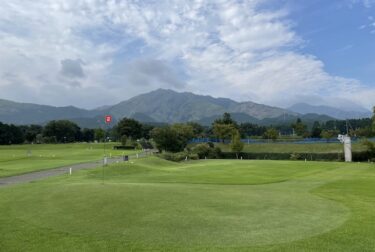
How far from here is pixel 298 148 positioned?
103688 mm

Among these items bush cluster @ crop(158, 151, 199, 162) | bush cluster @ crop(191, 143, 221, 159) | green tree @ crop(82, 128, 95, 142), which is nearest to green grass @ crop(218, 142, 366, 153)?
bush cluster @ crop(191, 143, 221, 159)

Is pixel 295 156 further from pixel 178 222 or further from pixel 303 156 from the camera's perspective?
pixel 178 222

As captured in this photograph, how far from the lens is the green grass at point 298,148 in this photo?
96.3 metres

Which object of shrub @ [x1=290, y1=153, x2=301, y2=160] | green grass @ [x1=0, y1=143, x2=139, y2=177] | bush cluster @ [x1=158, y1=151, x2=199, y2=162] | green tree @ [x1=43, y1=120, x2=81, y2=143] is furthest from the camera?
green tree @ [x1=43, y1=120, x2=81, y2=143]

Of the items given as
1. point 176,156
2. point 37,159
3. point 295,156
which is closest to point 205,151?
point 176,156

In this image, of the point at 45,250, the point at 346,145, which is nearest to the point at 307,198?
the point at 45,250

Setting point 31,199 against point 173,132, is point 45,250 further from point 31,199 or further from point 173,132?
point 173,132

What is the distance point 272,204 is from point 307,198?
11.4 feet

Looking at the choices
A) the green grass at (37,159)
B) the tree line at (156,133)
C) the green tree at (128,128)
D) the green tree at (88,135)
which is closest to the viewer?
the green grass at (37,159)

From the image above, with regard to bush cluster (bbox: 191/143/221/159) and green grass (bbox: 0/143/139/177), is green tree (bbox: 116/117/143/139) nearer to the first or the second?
green grass (bbox: 0/143/139/177)

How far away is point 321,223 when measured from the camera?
1273 cm

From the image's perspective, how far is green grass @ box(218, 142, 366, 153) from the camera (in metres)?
96.3

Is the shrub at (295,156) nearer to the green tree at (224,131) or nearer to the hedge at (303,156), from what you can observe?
the hedge at (303,156)

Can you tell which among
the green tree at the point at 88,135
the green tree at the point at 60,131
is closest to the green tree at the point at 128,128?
the green tree at the point at 60,131
